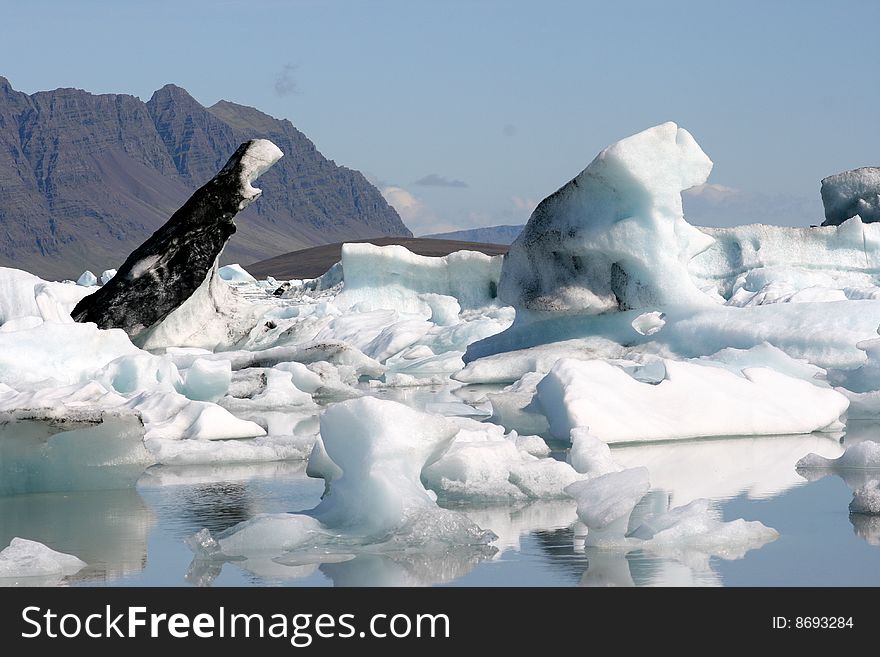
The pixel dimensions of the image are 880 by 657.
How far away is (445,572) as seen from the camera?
356 cm

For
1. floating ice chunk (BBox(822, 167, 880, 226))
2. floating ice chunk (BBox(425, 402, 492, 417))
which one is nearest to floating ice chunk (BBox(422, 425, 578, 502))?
floating ice chunk (BBox(425, 402, 492, 417))

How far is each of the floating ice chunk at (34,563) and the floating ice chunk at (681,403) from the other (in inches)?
132

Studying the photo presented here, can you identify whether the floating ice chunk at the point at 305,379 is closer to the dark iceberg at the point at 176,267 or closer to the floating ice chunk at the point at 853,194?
the dark iceberg at the point at 176,267

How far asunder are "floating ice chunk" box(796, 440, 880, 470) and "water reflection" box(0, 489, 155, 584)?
9.25 feet

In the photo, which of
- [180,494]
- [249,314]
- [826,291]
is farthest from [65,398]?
[826,291]

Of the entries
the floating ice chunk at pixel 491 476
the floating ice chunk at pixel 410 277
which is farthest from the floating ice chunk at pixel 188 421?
the floating ice chunk at pixel 410 277

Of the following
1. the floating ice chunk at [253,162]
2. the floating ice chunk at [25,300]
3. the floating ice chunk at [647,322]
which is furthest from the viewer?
the floating ice chunk at [647,322]

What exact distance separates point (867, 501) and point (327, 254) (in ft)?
215

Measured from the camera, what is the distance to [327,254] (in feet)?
228

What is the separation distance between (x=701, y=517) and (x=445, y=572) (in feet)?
2.90

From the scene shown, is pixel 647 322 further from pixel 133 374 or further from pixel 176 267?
pixel 133 374

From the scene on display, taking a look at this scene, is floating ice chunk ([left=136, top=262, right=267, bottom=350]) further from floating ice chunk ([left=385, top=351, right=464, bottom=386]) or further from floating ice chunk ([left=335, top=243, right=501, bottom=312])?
floating ice chunk ([left=335, top=243, right=501, bottom=312])

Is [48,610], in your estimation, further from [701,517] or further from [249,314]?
[249,314]

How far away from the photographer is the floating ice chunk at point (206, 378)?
361 inches
